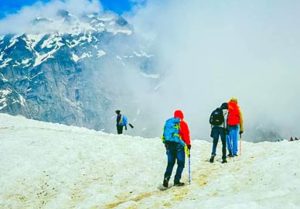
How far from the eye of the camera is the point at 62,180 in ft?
90.2

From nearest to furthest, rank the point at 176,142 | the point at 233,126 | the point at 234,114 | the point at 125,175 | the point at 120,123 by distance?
the point at 176,142 < the point at 125,175 < the point at 234,114 < the point at 233,126 < the point at 120,123

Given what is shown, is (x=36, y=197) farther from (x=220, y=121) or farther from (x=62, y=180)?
(x=220, y=121)

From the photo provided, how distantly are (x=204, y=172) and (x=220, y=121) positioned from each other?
3.25m

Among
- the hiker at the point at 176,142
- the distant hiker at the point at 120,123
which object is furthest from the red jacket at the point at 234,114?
the distant hiker at the point at 120,123

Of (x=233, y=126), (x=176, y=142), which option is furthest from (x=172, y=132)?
(x=233, y=126)

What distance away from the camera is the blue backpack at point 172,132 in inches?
934

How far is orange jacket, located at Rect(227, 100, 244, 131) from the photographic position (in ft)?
96.0

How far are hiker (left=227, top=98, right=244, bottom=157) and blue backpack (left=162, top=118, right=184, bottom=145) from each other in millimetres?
6173

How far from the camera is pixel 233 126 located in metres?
29.6

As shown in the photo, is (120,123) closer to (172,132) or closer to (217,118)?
(217,118)

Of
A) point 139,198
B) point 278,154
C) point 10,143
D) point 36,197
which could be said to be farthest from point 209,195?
point 10,143

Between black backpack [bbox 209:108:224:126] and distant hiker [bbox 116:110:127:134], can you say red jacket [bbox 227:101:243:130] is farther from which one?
distant hiker [bbox 116:110:127:134]

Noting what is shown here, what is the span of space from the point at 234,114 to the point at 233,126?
A: 0.73m

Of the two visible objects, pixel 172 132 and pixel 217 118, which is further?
pixel 217 118
